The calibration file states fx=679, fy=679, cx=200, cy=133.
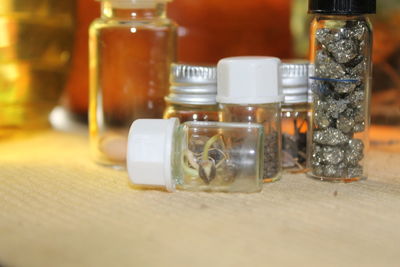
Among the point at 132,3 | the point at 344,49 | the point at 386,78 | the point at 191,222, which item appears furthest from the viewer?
the point at 386,78

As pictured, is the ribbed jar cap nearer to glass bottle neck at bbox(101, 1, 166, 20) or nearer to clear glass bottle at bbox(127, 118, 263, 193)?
glass bottle neck at bbox(101, 1, 166, 20)

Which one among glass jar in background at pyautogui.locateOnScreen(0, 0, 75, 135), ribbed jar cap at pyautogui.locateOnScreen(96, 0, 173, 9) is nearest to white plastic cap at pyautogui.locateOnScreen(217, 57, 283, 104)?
ribbed jar cap at pyautogui.locateOnScreen(96, 0, 173, 9)

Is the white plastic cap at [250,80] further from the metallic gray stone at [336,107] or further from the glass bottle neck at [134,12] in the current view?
the glass bottle neck at [134,12]

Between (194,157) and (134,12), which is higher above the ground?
(134,12)

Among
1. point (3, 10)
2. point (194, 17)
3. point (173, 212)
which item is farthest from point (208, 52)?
point (173, 212)

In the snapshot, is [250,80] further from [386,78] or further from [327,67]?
[386,78]

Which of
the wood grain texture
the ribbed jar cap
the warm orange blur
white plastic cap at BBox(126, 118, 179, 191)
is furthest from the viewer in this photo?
the warm orange blur

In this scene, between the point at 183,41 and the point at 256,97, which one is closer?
the point at 256,97

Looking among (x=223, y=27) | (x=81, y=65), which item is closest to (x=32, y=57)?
(x=81, y=65)
